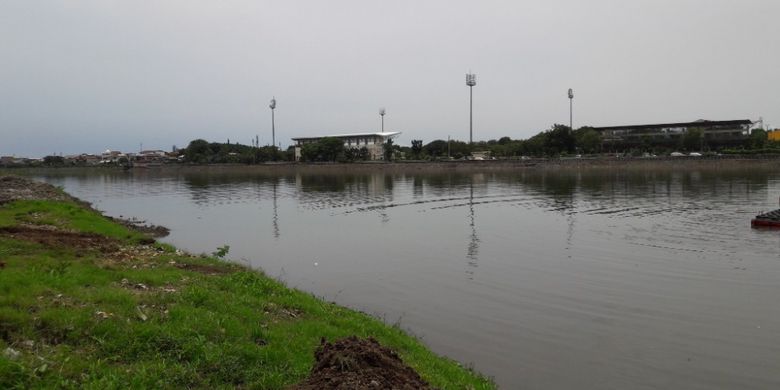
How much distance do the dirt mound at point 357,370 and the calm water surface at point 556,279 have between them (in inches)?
192

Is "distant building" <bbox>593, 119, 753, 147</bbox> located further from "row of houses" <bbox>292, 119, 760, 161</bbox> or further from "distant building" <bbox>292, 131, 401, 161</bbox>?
"distant building" <bbox>292, 131, 401, 161</bbox>

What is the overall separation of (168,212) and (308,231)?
18.4 m

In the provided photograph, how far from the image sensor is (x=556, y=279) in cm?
1889

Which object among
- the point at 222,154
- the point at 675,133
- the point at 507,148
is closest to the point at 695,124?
the point at 675,133

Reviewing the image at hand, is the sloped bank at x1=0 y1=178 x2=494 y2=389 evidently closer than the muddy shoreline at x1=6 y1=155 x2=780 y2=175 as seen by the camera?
Yes

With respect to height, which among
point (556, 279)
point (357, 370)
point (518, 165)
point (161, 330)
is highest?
point (518, 165)

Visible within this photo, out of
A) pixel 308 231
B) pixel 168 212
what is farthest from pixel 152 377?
pixel 168 212

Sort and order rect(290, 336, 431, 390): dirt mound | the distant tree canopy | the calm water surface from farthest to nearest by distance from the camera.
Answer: the distant tree canopy, the calm water surface, rect(290, 336, 431, 390): dirt mound

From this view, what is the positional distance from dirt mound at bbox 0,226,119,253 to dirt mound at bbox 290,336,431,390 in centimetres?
1267

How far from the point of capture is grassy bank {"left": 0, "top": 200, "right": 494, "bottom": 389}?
703cm

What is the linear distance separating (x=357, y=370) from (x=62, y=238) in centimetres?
1556

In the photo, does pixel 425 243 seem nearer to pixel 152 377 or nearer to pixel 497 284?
pixel 497 284

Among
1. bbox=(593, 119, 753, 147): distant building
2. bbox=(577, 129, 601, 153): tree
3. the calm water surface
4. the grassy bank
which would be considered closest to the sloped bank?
the grassy bank

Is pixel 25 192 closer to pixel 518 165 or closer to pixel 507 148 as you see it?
pixel 518 165
